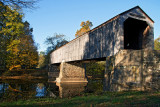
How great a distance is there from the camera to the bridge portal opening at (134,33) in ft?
38.4

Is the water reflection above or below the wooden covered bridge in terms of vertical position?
below

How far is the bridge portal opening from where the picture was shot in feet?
38.4

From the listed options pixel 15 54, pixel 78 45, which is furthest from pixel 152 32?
pixel 15 54

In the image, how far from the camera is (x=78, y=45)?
16.4 metres

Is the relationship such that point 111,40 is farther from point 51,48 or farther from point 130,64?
point 51,48

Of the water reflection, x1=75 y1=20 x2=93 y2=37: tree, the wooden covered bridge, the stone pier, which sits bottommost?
the water reflection

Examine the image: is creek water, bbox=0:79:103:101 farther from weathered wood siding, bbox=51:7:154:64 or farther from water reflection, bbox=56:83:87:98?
weathered wood siding, bbox=51:7:154:64

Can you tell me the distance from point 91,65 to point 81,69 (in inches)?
386

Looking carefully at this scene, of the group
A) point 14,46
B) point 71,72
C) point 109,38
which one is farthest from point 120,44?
point 14,46

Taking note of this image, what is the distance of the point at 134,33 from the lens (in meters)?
13.1

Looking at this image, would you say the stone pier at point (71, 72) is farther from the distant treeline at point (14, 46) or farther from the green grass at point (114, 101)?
the green grass at point (114, 101)

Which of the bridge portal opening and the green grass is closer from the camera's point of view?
the green grass

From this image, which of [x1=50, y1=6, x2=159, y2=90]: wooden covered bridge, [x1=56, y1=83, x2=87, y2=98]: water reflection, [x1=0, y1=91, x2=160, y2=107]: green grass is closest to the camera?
[x1=0, y1=91, x2=160, y2=107]: green grass

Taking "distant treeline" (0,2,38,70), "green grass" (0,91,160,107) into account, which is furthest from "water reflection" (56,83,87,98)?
"distant treeline" (0,2,38,70)
